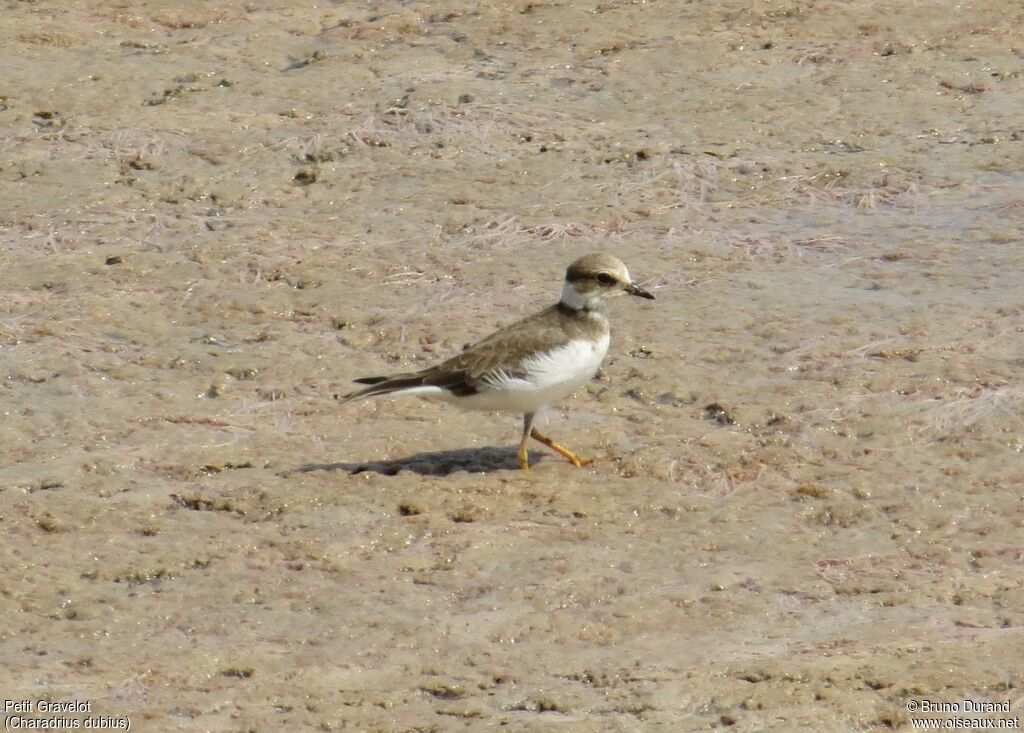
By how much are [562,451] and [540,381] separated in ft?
1.49

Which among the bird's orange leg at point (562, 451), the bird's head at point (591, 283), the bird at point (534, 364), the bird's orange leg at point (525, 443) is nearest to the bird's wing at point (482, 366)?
the bird at point (534, 364)

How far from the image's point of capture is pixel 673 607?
24.3 feet

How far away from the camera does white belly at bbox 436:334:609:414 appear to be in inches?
346

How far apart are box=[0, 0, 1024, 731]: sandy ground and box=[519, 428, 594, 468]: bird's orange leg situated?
138 millimetres

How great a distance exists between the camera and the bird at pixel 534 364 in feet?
28.9

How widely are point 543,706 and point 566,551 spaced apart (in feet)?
4.79

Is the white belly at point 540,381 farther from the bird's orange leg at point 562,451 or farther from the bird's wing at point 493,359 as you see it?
the bird's orange leg at point 562,451

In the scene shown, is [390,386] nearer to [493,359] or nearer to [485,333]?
[493,359]

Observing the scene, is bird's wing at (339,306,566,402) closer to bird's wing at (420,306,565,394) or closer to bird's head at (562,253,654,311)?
bird's wing at (420,306,565,394)

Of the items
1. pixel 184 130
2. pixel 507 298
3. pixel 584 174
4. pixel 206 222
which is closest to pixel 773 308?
pixel 507 298

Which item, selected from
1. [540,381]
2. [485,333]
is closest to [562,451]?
[540,381]

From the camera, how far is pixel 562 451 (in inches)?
356

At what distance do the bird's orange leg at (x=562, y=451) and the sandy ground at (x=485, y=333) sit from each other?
5.4 inches

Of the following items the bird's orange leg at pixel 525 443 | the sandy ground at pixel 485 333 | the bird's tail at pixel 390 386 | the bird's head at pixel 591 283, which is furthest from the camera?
the bird's head at pixel 591 283
